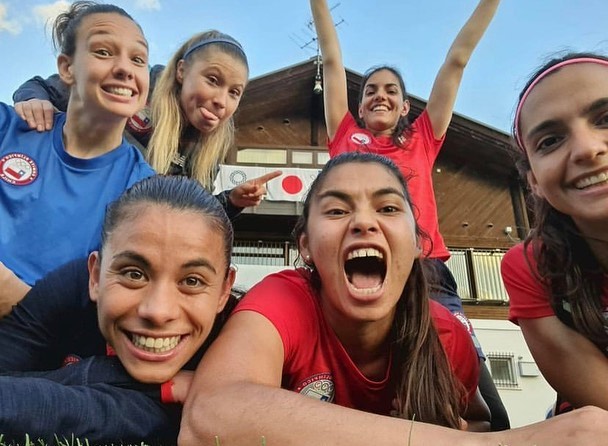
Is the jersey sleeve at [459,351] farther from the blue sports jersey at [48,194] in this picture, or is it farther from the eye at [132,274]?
the blue sports jersey at [48,194]

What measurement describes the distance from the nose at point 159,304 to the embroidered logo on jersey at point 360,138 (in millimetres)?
2498

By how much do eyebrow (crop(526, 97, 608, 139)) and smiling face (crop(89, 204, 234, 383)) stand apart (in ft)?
4.96

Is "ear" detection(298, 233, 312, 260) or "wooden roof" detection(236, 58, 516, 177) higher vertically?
"wooden roof" detection(236, 58, 516, 177)

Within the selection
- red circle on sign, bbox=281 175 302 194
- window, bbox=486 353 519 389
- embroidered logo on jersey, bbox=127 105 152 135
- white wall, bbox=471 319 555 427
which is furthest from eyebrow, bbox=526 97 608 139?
red circle on sign, bbox=281 175 302 194

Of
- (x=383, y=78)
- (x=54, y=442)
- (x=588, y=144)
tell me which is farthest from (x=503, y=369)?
(x=54, y=442)

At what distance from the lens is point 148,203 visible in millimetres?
2238

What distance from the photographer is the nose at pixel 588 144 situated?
2.28 m

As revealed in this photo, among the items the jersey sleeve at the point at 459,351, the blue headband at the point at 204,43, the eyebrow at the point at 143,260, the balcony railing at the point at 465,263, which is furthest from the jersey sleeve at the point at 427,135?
the balcony railing at the point at 465,263

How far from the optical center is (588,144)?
2.28 m

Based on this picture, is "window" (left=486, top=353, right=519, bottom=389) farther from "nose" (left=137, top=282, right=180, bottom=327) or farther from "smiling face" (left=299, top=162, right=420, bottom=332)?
"nose" (left=137, top=282, right=180, bottom=327)

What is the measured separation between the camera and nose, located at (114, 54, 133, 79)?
2.95m

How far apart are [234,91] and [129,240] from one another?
1837 mm

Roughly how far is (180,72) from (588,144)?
2.53m

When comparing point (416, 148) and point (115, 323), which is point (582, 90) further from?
point (115, 323)
